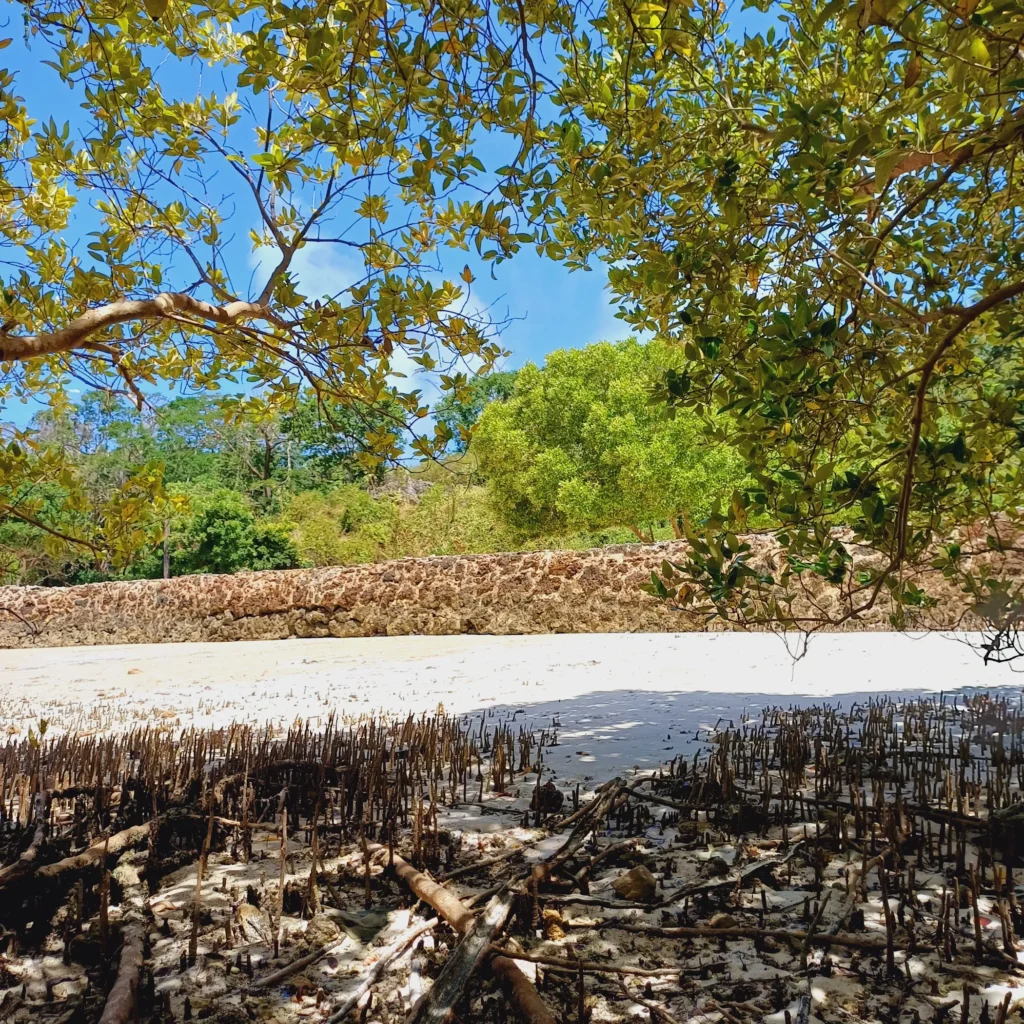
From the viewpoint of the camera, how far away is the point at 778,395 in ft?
6.25

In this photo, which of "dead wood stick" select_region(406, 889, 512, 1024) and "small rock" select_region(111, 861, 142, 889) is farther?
"small rock" select_region(111, 861, 142, 889)

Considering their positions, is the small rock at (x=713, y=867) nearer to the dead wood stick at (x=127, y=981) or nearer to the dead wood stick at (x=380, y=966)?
the dead wood stick at (x=380, y=966)

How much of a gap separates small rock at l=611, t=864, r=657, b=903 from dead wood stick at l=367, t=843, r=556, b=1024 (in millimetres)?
448

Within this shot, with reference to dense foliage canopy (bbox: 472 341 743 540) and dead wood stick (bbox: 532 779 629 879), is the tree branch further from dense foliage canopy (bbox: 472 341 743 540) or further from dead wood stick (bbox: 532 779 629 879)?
dense foliage canopy (bbox: 472 341 743 540)

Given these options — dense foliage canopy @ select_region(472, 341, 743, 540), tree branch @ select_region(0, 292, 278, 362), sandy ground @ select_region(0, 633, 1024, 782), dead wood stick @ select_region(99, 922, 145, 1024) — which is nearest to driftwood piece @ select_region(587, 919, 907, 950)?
dead wood stick @ select_region(99, 922, 145, 1024)

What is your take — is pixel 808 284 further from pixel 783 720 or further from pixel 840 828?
pixel 783 720

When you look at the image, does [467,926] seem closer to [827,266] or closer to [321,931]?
[321,931]

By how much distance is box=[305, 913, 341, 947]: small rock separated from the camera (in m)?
1.81

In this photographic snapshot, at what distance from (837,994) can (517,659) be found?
274 inches

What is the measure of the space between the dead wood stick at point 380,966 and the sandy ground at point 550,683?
160 cm

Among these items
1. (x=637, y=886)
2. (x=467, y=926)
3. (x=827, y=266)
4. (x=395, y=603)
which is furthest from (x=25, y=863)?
(x=395, y=603)

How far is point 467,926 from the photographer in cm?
169

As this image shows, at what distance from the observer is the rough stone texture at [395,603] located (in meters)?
11.4

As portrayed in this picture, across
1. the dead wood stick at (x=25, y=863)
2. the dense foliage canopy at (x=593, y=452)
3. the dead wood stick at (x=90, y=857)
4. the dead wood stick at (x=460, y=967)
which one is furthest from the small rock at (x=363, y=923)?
the dense foliage canopy at (x=593, y=452)
